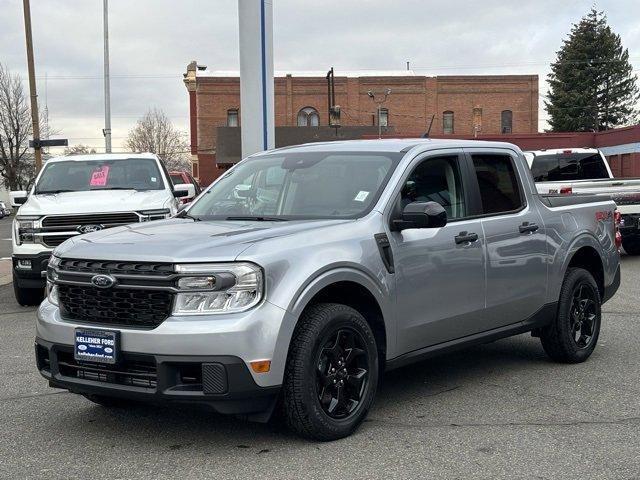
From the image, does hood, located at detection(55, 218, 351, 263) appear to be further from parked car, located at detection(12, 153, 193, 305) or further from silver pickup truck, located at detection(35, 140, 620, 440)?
parked car, located at detection(12, 153, 193, 305)

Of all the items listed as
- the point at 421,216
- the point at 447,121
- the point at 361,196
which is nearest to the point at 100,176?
the point at 361,196

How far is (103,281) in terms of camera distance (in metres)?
4.66

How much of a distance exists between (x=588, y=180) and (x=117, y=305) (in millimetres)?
13271

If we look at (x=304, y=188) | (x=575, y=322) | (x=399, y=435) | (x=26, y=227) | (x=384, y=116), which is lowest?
(x=399, y=435)

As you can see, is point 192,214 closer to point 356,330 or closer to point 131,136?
point 356,330

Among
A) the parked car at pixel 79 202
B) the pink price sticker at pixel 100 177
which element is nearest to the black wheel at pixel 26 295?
the parked car at pixel 79 202

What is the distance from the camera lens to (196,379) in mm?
4496

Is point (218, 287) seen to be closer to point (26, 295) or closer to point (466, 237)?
point (466, 237)

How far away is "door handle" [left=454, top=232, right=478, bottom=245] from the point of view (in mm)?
5758

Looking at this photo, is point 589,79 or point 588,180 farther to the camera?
point 589,79

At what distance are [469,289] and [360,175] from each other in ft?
3.66

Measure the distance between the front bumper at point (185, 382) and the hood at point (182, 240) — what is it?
55cm

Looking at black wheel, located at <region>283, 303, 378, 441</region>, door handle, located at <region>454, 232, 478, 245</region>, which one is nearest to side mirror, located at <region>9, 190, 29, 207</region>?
door handle, located at <region>454, 232, 478, 245</region>

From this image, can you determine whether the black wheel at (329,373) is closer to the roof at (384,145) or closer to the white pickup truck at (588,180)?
the roof at (384,145)
